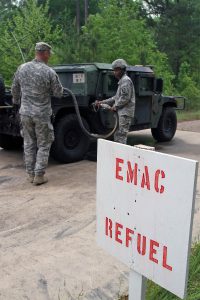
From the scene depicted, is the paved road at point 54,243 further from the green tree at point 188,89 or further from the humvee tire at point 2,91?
the green tree at point 188,89

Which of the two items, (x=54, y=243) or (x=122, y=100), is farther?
(x=122, y=100)

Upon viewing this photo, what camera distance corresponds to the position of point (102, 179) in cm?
208

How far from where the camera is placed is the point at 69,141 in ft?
21.7

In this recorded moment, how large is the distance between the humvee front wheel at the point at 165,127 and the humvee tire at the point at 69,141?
7.40 feet

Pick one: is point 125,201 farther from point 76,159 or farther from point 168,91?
point 168,91

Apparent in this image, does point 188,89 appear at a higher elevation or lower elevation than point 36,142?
lower

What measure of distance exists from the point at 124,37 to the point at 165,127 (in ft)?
30.2

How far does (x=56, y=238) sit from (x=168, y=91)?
52.1 feet

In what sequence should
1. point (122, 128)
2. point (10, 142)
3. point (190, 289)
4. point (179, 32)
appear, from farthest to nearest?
1. point (179, 32)
2. point (10, 142)
3. point (122, 128)
4. point (190, 289)

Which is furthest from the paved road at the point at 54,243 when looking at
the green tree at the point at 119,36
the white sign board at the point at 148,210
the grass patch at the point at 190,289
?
the green tree at the point at 119,36

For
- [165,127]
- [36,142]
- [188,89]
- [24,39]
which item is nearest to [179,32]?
[188,89]

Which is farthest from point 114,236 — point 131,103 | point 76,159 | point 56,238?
point 76,159

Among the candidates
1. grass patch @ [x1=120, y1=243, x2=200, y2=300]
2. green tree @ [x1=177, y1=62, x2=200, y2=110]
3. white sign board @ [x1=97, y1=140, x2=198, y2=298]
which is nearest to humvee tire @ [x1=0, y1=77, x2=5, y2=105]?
grass patch @ [x1=120, y1=243, x2=200, y2=300]

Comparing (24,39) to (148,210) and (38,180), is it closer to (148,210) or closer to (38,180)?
(38,180)
